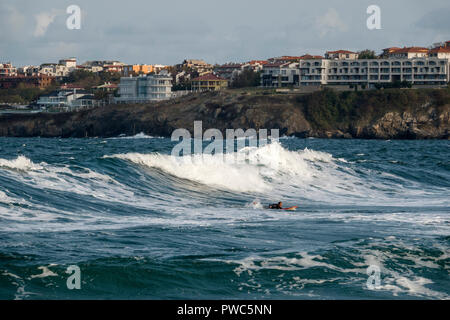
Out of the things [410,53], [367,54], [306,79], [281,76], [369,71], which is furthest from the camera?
[367,54]

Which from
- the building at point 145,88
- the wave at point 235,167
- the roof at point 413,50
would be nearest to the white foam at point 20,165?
the wave at point 235,167

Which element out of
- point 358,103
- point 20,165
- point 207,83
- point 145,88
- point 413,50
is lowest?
point 20,165

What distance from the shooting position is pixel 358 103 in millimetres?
138125

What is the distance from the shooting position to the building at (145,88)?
169m

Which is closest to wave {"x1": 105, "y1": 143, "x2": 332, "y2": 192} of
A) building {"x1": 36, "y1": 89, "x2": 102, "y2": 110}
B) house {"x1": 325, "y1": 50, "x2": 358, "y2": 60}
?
house {"x1": 325, "y1": 50, "x2": 358, "y2": 60}

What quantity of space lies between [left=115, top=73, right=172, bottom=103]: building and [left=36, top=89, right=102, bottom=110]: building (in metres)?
7.56

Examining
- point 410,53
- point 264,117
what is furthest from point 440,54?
point 264,117

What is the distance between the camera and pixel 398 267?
17.4 m

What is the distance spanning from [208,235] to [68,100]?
6540 inches

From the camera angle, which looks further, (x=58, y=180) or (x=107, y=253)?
(x=58, y=180)

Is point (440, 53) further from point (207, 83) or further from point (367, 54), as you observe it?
point (207, 83)
